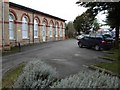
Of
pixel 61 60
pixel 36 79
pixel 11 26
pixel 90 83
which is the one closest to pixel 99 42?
pixel 61 60

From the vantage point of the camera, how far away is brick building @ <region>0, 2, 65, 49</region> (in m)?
23.6

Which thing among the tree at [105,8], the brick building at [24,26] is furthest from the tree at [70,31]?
the tree at [105,8]

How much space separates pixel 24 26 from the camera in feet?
103

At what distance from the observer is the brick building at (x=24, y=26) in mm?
23620

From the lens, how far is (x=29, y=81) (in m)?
5.36

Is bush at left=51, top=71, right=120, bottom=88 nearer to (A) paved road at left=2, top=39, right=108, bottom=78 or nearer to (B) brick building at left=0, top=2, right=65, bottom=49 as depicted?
(A) paved road at left=2, top=39, right=108, bottom=78

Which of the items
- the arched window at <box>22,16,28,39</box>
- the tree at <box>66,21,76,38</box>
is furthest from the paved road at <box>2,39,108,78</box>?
the tree at <box>66,21,76,38</box>

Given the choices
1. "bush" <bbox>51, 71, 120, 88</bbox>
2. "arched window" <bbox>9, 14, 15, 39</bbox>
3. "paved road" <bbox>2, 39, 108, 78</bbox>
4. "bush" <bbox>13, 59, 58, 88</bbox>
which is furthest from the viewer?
"arched window" <bbox>9, 14, 15, 39</bbox>

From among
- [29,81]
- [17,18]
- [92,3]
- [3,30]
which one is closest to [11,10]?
[17,18]

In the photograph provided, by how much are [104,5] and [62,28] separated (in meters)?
28.9

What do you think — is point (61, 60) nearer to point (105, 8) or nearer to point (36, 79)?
point (105, 8)

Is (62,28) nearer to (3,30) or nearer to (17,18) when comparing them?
(17,18)

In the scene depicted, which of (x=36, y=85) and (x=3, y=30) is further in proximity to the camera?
(x=3, y=30)

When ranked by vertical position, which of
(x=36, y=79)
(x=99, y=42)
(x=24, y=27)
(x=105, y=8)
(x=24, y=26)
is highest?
(x=105, y=8)
